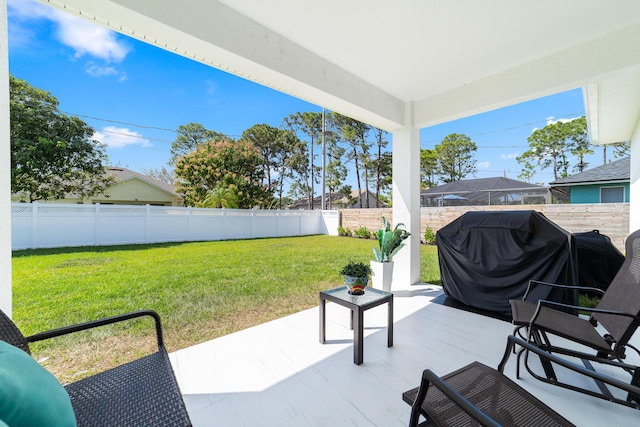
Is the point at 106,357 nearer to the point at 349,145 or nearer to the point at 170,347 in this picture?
the point at 170,347

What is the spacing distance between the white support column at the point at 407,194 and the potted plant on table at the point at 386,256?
1.18 ft

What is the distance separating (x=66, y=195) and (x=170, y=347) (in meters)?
13.8

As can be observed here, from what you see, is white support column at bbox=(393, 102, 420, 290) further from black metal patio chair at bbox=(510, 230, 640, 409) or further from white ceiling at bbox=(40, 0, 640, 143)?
black metal patio chair at bbox=(510, 230, 640, 409)

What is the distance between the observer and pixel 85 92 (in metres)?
13.3

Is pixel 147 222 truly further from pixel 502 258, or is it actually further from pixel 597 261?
pixel 597 261

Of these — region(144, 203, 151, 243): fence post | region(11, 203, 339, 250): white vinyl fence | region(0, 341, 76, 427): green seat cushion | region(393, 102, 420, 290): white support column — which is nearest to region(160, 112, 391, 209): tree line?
region(11, 203, 339, 250): white vinyl fence

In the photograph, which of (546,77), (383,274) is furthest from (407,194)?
(546,77)

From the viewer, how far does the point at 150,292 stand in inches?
163

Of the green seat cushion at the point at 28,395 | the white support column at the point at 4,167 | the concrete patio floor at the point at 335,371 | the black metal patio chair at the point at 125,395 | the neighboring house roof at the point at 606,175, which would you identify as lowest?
the concrete patio floor at the point at 335,371

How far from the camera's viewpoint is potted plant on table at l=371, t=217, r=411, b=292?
3.89 m

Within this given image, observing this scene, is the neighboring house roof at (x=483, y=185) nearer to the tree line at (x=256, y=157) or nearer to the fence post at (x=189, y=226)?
the tree line at (x=256, y=157)

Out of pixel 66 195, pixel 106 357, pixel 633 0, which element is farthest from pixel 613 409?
pixel 66 195

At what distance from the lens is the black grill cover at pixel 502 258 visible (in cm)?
289

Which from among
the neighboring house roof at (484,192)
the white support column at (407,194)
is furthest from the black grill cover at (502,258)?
the neighboring house roof at (484,192)
